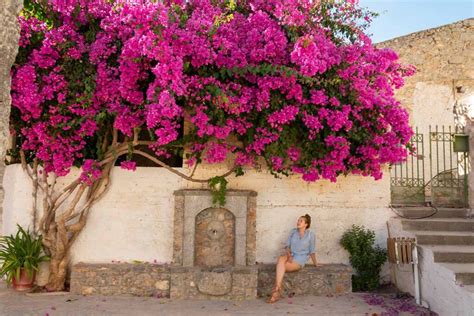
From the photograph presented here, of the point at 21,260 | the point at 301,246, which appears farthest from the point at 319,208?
the point at 21,260

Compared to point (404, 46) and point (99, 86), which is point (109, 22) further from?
point (404, 46)

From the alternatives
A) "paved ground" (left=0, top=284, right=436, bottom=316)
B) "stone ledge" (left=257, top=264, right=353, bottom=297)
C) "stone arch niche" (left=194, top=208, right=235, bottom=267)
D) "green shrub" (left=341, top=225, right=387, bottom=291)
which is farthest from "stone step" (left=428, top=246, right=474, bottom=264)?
"stone arch niche" (left=194, top=208, right=235, bottom=267)

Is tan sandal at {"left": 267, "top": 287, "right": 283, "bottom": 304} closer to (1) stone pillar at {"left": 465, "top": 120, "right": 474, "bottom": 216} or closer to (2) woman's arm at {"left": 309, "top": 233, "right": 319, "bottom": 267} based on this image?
(2) woman's arm at {"left": 309, "top": 233, "right": 319, "bottom": 267}

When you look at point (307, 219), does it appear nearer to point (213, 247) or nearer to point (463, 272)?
point (213, 247)

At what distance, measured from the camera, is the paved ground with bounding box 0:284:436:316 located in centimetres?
554

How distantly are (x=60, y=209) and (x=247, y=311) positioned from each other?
3413 millimetres

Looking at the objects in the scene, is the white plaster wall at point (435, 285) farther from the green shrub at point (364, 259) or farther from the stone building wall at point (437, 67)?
the stone building wall at point (437, 67)

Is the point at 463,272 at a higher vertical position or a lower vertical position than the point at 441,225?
lower

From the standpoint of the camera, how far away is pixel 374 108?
6379mm

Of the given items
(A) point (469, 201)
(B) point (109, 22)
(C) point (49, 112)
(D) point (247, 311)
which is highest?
(B) point (109, 22)

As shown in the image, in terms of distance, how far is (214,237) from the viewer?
6641 millimetres

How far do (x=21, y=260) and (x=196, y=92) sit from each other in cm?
367

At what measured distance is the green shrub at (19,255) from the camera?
20.4 ft

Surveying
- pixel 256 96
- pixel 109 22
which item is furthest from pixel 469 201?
pixel 109 22
